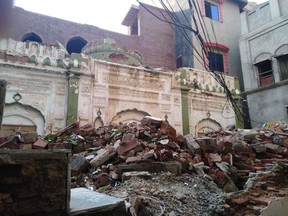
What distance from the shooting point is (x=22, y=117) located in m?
7.10

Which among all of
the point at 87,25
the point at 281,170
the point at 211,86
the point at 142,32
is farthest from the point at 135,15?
the point at 281,170

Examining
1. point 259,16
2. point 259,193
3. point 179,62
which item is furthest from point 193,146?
point 259,16

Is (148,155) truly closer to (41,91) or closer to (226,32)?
(41,91)

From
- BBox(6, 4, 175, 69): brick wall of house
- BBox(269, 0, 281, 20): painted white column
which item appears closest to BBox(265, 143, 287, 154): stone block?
BBox(6, 4, 175, 69): brick wall of house

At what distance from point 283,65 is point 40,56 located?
1088 centimetres

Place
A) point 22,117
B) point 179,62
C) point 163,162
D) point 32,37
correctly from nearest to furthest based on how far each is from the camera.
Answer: point 163,162, point 22,117, point 32,37, point 179,62

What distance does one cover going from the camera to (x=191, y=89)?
974 cm

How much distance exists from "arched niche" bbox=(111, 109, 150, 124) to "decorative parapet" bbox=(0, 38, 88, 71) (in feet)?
6.49

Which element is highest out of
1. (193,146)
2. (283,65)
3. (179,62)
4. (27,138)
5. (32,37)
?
(32,37)

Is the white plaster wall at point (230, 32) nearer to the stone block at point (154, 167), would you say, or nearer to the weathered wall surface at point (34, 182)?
the stone block at point (154, 167)

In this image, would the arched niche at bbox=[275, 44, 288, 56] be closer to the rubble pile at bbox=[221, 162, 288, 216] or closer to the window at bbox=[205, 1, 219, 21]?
the window at bbox=[205, 1, 219, 21]

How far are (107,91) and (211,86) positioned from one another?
4744mm

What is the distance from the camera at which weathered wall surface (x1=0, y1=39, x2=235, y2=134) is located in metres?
7.15

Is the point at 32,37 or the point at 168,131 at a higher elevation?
the point at 32,37
